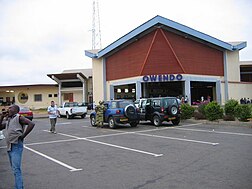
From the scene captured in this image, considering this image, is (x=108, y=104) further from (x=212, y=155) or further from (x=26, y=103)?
(x=26, y=103)

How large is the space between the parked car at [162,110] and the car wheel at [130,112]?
1.53 m

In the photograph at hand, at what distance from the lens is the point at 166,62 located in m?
33.8

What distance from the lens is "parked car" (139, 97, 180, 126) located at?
16305 millimetres

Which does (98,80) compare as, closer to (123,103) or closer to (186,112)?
(186,112)

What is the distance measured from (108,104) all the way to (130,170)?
10.1m

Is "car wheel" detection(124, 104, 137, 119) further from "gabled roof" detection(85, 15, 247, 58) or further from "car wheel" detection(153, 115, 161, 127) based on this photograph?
"gabled roof" detection(85, 15, 247, 58)

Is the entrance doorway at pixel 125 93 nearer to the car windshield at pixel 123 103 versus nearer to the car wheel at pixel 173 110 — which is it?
the car windshield at pixel 123 103

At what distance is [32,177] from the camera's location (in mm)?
6344

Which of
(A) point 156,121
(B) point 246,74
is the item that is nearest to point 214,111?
(A) point 156,121

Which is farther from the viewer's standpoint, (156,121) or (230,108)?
(230,108)

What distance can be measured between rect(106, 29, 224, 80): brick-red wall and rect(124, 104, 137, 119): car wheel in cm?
1890

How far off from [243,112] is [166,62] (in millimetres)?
18545

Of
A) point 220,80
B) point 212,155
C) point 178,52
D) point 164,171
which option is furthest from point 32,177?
point 220,80

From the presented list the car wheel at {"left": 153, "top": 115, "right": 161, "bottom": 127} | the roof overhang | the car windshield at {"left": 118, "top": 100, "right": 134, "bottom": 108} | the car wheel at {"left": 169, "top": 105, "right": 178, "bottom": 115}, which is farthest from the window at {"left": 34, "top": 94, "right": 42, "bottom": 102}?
the car wheel at {"left": 169, "top": 105, "right": 178, "bottom": 115}
